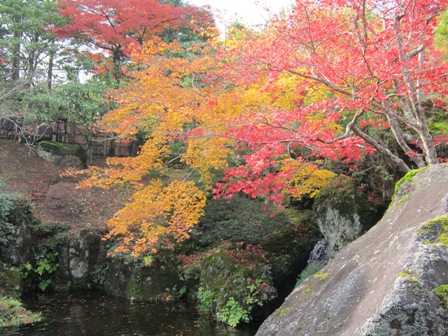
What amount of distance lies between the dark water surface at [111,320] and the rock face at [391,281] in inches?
202

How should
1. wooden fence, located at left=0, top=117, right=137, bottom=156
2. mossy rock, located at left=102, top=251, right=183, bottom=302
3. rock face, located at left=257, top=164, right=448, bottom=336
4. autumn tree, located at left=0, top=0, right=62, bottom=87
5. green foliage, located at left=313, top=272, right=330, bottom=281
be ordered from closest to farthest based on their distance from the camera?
rock face, located at left=257, top=164, right=448, bottom=336 < green foliage, located at left=313, top=272, right=330, bottom=281 < mossy rock, located at left=102, top=251, right=183, bottom=302 < autumn tree, located at left=0, top=0, right=62, bottom=87 < wooden fence, located at left=0, top=117, right=137, bottom=156

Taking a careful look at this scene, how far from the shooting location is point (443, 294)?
3.16 meters

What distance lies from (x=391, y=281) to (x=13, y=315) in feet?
30.2

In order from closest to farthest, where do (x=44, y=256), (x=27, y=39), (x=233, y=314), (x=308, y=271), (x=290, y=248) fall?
(x=233, y=314), (x=308, y=271), (x=290, y=248), (x=44, y=256), (x=27, y=39)

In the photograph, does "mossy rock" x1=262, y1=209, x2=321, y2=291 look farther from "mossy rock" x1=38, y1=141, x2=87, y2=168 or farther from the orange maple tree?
"mossy rock" x1=38, y1=141, x2=87, y2=168

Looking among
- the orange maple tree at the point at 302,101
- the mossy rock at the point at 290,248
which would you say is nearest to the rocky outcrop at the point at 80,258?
the orange maple tree at the point at 302,101

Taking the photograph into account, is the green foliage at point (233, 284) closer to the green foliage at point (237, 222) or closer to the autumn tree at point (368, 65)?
the green foliage at point (237, 222)

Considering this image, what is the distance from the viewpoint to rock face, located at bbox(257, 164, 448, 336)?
312 centimetres

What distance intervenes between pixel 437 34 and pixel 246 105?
4872 millimetres

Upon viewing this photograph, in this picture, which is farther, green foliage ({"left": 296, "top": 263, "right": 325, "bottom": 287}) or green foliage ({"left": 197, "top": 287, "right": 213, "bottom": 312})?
green foliage ({"left": 197, "top": 287, "right": 213, "bottom": 312})

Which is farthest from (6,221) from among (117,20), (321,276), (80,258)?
(117,20)

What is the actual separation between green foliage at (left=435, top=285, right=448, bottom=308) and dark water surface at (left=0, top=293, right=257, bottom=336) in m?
6.83

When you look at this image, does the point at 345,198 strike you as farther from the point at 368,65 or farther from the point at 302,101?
the point at 368,65

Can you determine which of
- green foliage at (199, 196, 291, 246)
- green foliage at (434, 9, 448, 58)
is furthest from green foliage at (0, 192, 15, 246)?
green foliage at (434, 9, 448, 58)
